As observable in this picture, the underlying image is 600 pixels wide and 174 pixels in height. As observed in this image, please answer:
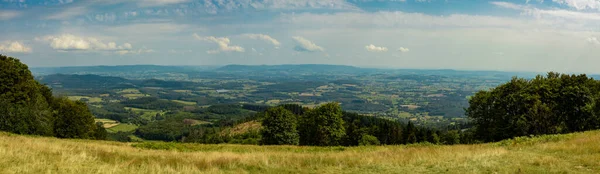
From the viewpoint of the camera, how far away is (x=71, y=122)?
5544cm

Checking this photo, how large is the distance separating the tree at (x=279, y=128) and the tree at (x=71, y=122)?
28460 millimetres

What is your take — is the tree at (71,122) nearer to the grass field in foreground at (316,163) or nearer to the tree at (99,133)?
the tree at (99,133)

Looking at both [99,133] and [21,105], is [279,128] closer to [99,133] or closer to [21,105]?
[99,133]

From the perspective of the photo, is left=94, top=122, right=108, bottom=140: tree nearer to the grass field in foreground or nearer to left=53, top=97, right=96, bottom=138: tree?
left=53, top=97, right=96, bottom=138: tree

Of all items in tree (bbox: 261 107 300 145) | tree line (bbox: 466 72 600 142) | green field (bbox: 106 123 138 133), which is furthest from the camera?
green field (bbox: 106 123 138 133)

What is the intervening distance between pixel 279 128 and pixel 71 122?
3232cm

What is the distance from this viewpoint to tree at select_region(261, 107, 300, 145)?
6091 cm

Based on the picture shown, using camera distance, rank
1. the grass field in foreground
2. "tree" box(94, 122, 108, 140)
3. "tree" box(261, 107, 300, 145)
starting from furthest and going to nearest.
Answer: "tree" box(94, 122, 108, 140), "tree" box(261, 107, 300, 145), the grass field in foreground

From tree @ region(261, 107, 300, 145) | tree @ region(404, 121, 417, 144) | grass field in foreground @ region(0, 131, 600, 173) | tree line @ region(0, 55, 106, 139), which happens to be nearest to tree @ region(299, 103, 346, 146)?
tree @ region(261, 107, 300, 145)

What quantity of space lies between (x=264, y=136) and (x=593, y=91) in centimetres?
4701

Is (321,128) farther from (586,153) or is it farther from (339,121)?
(586,153)

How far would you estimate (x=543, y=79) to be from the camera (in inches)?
1885

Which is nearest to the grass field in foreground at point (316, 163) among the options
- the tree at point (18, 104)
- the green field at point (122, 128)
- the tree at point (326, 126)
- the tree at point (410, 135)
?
the tree at point (18, 104)

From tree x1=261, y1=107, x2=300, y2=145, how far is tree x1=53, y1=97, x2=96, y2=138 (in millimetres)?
28460
